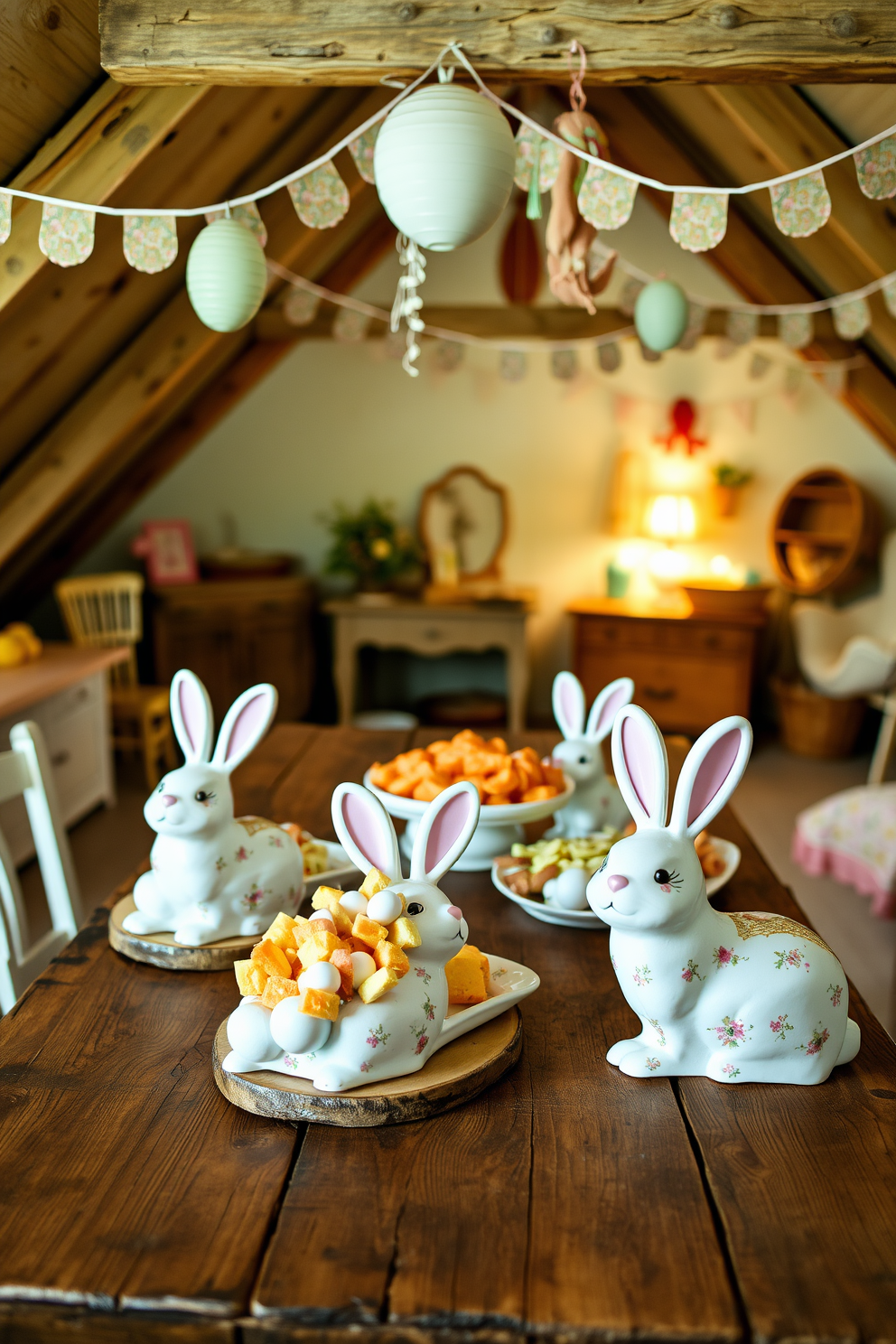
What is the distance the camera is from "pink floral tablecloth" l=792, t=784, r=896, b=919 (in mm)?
2887

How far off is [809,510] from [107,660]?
3.45 metres

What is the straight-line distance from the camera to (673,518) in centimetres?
501

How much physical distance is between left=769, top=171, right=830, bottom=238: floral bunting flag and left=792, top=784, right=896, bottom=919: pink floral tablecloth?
1.67 metres

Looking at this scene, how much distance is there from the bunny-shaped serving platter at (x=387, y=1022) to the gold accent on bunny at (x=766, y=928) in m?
0.26

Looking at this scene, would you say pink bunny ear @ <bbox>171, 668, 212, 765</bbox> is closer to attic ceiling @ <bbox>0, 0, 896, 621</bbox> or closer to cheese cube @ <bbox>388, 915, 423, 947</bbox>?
cheese cube @ <bbox>388, 915, 423, 947</bbox>

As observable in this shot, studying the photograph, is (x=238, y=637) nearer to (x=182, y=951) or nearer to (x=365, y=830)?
(x=182, y=951)

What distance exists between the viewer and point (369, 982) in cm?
99

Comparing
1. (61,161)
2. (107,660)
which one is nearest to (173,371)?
(107,660)

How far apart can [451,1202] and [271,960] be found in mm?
280

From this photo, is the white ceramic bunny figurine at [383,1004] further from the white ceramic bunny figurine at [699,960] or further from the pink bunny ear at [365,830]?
the white ceramic bunny figurine at [699,960]

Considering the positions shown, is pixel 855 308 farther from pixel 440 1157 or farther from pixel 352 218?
pixel 440 1157

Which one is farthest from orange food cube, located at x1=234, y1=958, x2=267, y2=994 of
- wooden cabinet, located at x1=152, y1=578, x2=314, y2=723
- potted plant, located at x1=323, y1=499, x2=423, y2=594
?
potted plant, located at x1=323, y1=499, x2=423, y2=594

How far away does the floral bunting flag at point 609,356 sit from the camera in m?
3.91

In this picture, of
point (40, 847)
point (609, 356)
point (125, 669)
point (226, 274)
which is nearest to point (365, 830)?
point (40, 847)
